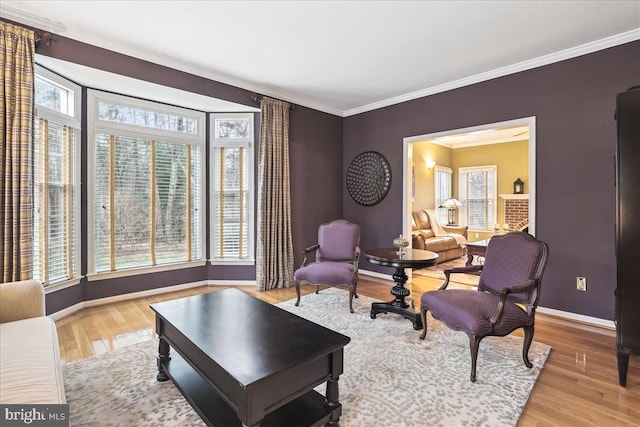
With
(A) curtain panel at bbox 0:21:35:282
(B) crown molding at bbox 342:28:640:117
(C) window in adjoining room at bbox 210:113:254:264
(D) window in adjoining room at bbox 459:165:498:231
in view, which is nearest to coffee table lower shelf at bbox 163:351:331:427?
(A) curtain panel at bbox 0:21:35:282

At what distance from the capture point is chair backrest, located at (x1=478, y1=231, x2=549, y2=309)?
92.2 inches

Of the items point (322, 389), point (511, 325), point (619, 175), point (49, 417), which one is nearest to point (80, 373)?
point (49, 417)

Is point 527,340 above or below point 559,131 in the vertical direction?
below

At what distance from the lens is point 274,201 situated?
441 centimetres

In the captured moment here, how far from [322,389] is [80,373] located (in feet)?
5.60

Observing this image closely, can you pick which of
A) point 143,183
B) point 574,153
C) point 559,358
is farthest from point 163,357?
point 574,153

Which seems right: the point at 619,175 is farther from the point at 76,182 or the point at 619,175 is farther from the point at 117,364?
the point at 76,182

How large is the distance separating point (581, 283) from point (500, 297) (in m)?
1.66

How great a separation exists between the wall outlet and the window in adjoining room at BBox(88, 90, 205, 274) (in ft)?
14.7

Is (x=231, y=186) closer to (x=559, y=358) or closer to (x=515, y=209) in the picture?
(x=559, y=358)

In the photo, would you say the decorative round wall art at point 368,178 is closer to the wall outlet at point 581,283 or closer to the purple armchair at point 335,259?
the purple armchair at point 335,259

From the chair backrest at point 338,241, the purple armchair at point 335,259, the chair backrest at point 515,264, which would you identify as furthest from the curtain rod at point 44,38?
the chair backrest at point 515,264

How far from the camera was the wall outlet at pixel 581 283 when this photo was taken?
10.2 ft

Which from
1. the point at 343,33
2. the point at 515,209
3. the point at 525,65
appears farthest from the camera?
the point at 515,209
